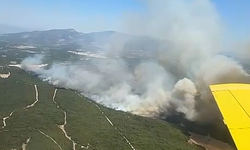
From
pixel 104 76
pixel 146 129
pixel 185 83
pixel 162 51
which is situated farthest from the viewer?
pixel 162 51

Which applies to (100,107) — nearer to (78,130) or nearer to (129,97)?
(129,97)

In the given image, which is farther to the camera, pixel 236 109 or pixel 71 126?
pixel 71 126

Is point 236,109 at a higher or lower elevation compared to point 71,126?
higher

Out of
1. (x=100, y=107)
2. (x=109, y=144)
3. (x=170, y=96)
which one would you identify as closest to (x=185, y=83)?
(x=170, y=96)

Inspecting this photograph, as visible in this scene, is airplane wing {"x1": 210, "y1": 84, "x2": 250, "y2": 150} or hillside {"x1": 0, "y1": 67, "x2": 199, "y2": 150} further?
hillside {"x1": 0, "y1": 67, "x2": 199, "y2": 150}
